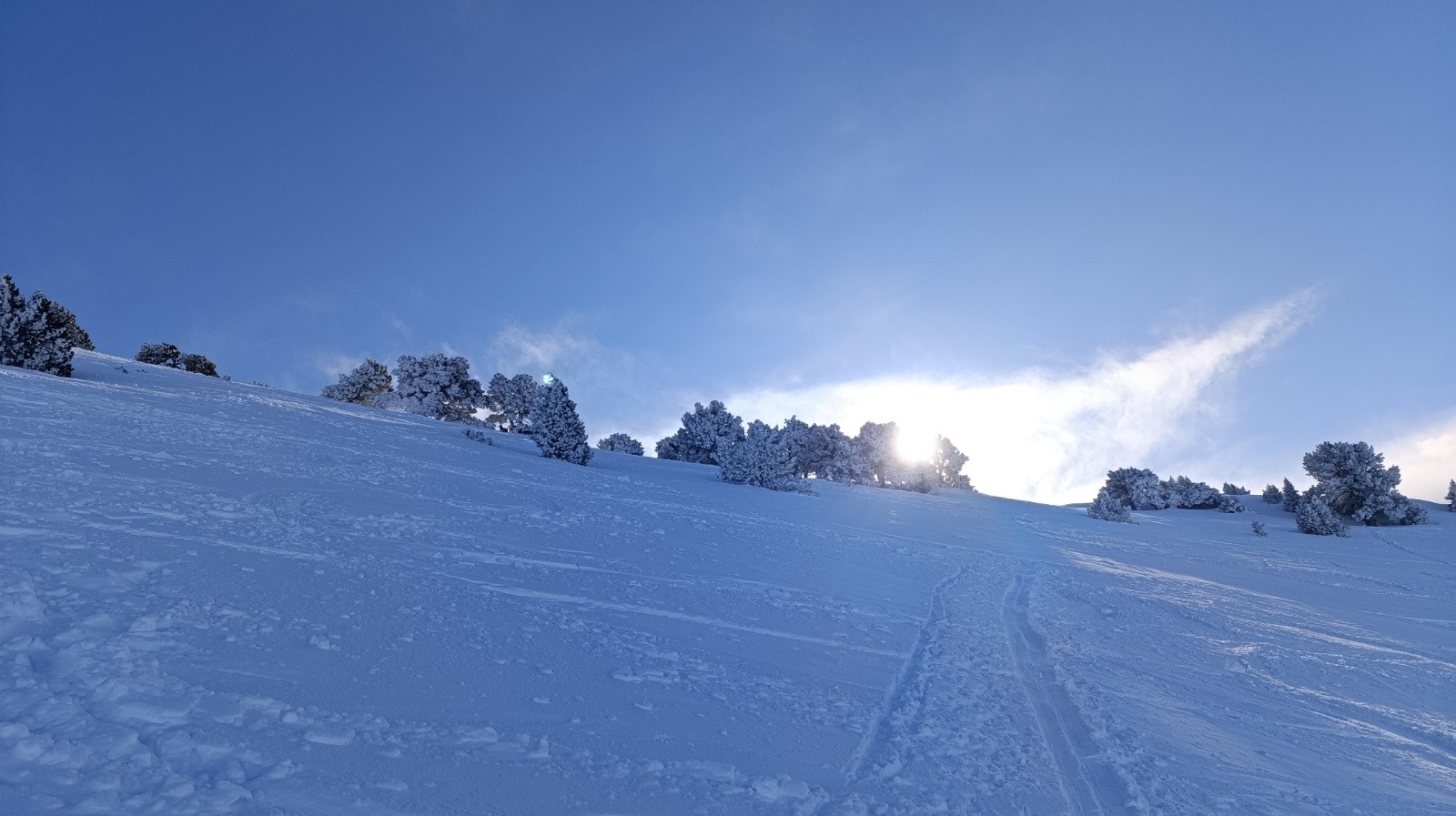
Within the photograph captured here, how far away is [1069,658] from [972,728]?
2453mm

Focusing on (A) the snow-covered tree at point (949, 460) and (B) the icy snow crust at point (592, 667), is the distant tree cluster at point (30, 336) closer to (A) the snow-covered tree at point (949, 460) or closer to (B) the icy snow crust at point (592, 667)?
(B) the icy snow crust at point (592, 667)

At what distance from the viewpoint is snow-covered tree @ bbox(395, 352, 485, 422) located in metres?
37.4

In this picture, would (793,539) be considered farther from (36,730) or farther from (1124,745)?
(36,730)

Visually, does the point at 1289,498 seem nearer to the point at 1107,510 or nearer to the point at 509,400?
the point at 1107,510

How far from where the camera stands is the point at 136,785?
2.53m

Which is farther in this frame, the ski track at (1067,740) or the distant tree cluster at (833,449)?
the distant tree cluster at (833,449)

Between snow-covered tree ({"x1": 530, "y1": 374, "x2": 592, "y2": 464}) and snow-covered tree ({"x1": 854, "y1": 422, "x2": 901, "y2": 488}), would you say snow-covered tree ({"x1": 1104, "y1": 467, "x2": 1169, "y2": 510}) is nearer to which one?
snow-covered tree ({"x1": 854, "y1": 422, "x2": 901, "y2": 488})

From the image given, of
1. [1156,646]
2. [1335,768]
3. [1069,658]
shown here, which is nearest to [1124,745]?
[1335,768]

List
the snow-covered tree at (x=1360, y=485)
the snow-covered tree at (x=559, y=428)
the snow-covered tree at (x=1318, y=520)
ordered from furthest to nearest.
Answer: the snow-covered tree at (x=1360, y=485) → the snow-covered tree at (x=1318, y=520) → the snow-covered tree at (x=559, y=428)

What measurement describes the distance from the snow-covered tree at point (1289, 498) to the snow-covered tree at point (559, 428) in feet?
97.4

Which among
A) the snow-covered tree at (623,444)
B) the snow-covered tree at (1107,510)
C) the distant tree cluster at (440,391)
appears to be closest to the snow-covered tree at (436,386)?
the distant tree cluster at (440,391)

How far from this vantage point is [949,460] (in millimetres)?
42000

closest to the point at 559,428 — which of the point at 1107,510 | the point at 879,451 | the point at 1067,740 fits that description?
the point at 1067,740

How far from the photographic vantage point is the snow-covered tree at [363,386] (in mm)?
41062
